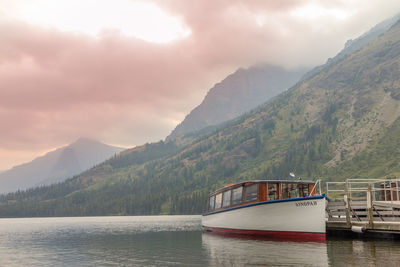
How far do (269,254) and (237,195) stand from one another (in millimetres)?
17295

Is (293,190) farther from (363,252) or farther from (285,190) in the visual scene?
(363,252)

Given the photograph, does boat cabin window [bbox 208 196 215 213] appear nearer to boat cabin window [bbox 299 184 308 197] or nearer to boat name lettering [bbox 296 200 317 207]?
boat cabin window [bbox 299 184 308 197]

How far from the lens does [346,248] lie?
3481 centimetres

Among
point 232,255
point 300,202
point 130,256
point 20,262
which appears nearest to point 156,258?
point 130,256

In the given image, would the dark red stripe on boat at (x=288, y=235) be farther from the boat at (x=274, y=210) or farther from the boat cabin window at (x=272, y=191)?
the boat cabin window at (x=272, y=191)

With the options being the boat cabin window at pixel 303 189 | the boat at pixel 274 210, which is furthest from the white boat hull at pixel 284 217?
the boat cabin window at pixel 303 189

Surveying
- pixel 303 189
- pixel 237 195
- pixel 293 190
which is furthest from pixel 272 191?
pixel 237 195

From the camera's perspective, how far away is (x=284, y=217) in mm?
41219

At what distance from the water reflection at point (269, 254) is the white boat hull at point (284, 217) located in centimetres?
197

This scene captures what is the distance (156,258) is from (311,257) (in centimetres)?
1378

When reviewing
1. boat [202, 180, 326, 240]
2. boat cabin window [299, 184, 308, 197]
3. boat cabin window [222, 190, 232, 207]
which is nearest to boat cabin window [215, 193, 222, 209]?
boat [202, 180, 326, 240]

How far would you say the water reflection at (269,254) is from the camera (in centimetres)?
2840

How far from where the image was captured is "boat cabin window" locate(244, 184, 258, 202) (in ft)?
148

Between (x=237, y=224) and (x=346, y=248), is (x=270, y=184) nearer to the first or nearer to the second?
(x=237, y=224)
